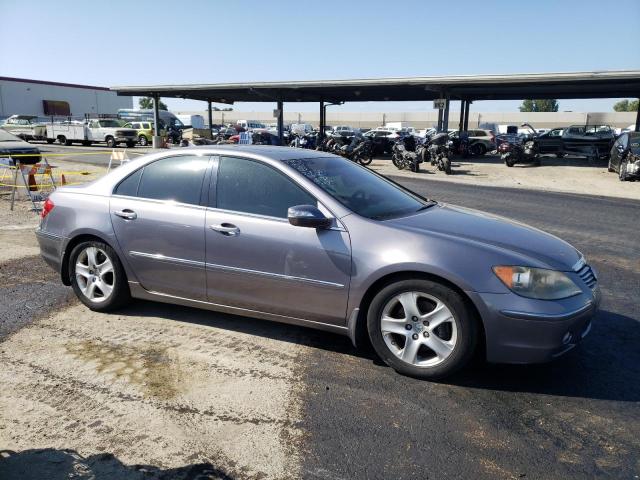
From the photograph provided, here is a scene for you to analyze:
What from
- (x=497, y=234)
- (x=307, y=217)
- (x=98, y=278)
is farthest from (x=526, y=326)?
(x=98, y=278)

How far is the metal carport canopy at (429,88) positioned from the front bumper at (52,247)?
2119 centimetres

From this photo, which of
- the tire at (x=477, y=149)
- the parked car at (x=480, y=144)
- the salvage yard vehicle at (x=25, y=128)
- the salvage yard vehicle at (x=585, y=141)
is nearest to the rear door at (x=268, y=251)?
the salvage yard vehicle at (x=585, y=141)

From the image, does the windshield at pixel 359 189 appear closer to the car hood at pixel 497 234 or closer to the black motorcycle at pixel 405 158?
the car hood at pixel 497 234

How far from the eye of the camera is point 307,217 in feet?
11.7

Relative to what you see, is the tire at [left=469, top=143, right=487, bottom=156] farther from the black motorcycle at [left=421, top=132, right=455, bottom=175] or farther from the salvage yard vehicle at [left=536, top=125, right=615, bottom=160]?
the black motorcycle at [left=421, top=132, right=455, bottom=175]

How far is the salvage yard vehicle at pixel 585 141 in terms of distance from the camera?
82.6ft

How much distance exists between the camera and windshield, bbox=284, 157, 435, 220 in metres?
3.89

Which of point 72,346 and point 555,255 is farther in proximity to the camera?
point 72,346

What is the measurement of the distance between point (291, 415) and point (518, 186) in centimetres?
1655

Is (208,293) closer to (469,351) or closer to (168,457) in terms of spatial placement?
(168,457)

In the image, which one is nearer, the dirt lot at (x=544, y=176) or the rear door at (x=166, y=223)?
the rear door at (x=166, y=223)

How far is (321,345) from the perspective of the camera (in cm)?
401

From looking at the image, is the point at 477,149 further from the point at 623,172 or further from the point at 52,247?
the point at 52,247

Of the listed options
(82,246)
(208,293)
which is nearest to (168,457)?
(208,293)
